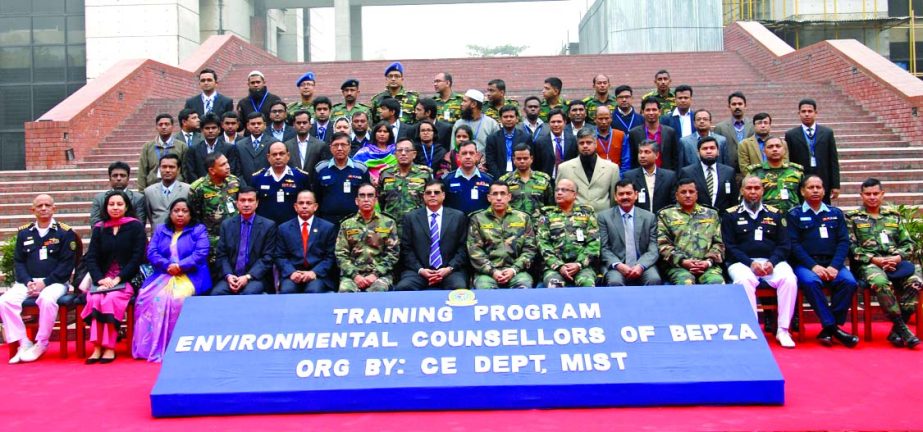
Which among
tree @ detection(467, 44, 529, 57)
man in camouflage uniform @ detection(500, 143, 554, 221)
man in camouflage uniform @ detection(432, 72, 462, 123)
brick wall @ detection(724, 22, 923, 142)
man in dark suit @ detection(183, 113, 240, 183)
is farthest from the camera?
tree @ detection(467, 44, 529, 57)

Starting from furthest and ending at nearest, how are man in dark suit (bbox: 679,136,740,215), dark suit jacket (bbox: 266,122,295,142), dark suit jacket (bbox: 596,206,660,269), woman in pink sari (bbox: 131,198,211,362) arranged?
dark suit jacket (bbox: 266,122,295,142)
man in dark suit (bbox: 679,136,740,215)
dark suit jacket (bbox: 596,206,660,269)
woman in pink sari (bbox: 131,198,211,362)

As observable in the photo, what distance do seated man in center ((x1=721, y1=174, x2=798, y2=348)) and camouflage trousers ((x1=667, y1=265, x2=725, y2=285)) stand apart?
0.74ft

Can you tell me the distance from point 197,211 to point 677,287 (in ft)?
15.1

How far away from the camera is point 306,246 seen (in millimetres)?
7844

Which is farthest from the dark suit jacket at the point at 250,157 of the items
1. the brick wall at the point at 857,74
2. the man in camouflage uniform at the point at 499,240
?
the brick wall at the point at 857,74

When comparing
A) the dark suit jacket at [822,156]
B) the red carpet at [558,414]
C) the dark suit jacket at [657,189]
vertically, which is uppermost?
the dark suit jacket at [822,156]

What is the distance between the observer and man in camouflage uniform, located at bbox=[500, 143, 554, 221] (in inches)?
317

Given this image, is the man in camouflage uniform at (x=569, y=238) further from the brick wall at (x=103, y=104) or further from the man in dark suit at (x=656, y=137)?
the brick wall at (x=103, y=104)

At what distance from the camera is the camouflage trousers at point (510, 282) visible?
7444 mm

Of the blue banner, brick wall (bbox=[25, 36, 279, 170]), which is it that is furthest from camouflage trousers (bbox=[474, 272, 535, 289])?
brick wall (bbox=[25, 36, 279, 170])

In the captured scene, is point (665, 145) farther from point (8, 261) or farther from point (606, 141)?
point (8, 261)

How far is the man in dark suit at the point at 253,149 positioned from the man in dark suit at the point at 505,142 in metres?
2.22

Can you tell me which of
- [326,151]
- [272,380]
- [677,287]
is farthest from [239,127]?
[677,287]

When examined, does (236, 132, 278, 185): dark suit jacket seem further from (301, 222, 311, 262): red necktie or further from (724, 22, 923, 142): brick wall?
(724, 22, 923, 142): brick wall
